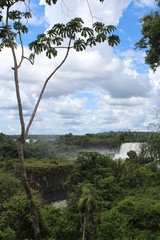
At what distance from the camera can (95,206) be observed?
14.0 m

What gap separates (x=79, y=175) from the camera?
69.4ft

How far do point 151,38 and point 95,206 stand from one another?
32.3 feet

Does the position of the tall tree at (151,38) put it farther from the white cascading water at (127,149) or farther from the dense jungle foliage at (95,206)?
the white cascading water at (127,149)

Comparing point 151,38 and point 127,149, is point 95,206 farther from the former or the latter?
point 127,149

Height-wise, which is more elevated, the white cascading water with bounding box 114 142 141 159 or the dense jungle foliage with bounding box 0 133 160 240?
the white cascading water with bounding box 114 142 141 159

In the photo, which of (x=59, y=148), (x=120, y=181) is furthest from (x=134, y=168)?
(x=59, y=148)

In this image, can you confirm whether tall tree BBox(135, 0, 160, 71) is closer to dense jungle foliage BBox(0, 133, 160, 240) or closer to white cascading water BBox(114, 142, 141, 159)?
dense jungle foliage BBox(0, 133, 160, 240)

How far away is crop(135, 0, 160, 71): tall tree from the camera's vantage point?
1415 centimetres

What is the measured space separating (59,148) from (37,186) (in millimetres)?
21955

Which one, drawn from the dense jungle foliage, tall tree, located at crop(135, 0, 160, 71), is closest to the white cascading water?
the dense jungle foliage

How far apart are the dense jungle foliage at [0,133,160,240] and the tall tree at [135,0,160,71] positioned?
855 cm

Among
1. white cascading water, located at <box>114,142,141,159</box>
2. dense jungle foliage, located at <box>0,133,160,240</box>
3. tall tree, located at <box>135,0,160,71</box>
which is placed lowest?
dense jungle foliage, located at <box>0,133,160,240</box>

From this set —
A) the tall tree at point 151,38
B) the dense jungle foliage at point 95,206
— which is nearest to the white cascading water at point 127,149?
the dense jungle foliage at point 95,206

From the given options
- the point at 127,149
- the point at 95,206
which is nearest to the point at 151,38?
the point at 95,206
